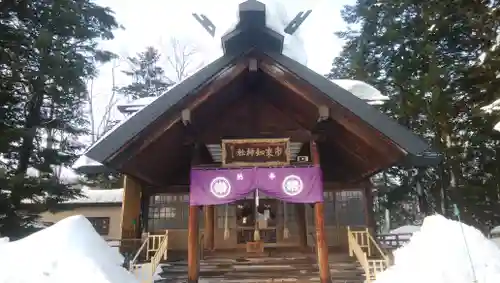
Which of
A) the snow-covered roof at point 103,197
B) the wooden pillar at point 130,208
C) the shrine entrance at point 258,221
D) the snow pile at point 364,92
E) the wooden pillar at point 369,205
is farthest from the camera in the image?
the snow-covered roof at point 103,197

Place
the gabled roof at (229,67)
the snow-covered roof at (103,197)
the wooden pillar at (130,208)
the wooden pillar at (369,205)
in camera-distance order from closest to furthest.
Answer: the gabled roof at (229,67), the wooden pillar at (130,208), the wooden pillar at (369,205), the snow-covered roof at (103,197)

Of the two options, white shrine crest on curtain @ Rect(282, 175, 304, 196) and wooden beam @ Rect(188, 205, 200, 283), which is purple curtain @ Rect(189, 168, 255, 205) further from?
white shrine crest on curtain @ Rect(282, 175, 304, 196)

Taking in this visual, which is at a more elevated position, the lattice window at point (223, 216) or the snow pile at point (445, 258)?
the lattice window at point (223, 216)

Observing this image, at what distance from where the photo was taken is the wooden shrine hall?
8258mm

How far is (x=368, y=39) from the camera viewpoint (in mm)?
21578

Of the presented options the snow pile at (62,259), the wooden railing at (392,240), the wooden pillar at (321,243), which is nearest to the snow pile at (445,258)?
the wooden pillar at (321,243)

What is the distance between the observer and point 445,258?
689 cm

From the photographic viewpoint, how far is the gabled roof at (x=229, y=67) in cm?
777


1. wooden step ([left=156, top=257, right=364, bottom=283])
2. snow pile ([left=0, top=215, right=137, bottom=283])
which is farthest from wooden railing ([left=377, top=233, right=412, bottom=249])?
snow pile ([left=0, top=215, right=137, bottom=283])

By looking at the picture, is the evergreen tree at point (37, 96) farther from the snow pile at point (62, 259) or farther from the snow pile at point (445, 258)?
the snow pile at point (445, 258)

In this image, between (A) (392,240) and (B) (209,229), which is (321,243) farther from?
(B) (209,229)

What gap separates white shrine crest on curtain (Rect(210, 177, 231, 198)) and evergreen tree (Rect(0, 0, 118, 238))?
322 inches

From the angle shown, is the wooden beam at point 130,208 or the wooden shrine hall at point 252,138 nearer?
the wooden shrine hall at point 252,138

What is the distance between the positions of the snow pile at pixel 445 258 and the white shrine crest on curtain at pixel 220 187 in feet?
12.5
